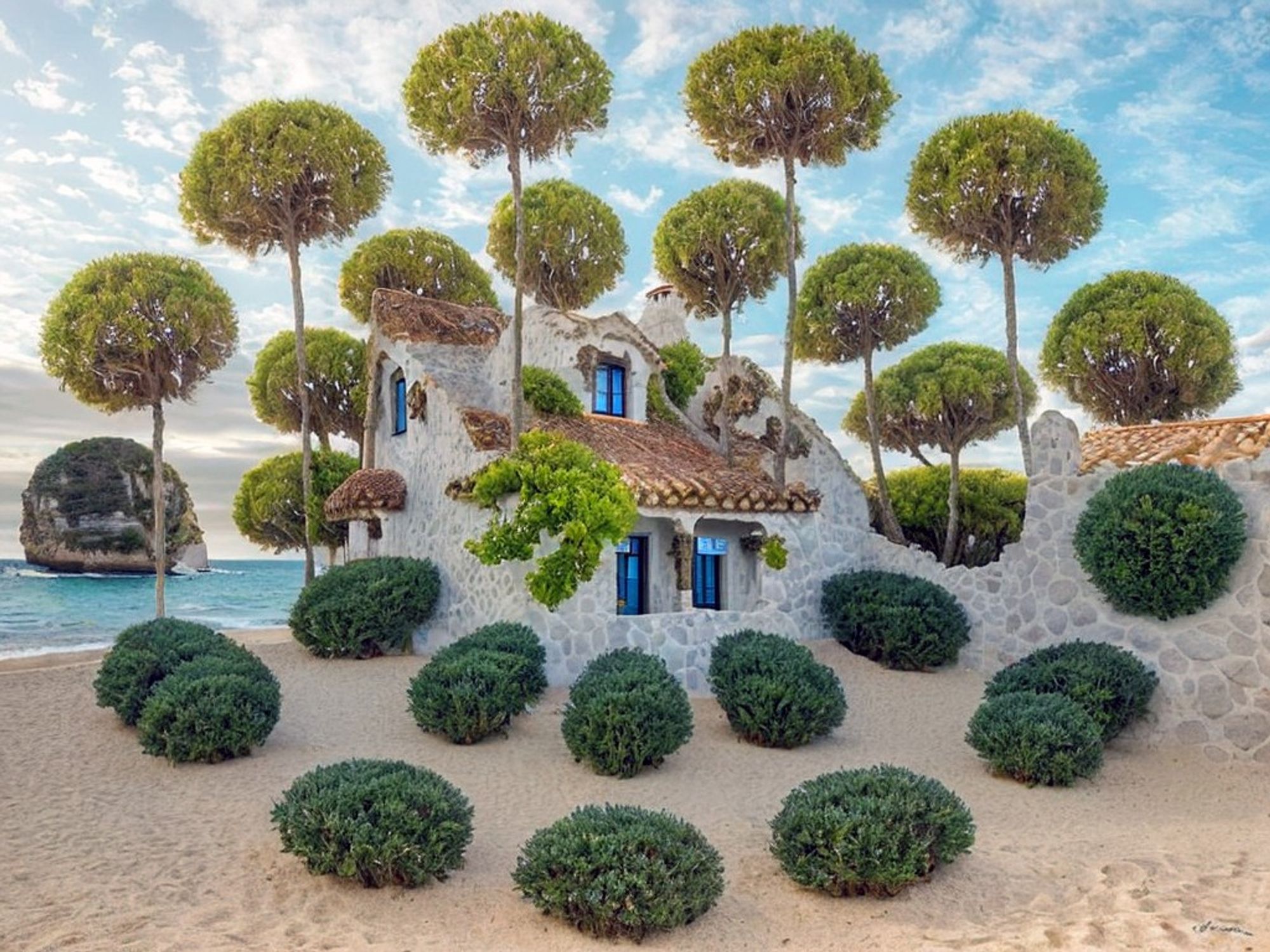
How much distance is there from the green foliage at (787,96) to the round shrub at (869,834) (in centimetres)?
1618

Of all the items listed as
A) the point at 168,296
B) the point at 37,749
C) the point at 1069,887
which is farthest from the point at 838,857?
the point at 168,296

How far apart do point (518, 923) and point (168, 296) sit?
2273 cm

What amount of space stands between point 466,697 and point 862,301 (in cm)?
1837

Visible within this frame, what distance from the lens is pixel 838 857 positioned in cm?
829

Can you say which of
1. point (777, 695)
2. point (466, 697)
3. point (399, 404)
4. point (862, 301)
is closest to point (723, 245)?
point (862, 301)

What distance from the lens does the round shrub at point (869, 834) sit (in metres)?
8.26

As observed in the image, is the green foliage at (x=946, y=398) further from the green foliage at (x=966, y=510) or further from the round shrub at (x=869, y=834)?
the round shrub at (x=869, y=834)

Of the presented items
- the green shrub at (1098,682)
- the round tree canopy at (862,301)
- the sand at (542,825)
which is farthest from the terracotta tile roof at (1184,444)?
the round tree canopy at (862,301)

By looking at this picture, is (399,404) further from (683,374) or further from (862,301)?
(862,301)

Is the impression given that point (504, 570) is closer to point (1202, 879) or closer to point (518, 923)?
point (518, 923)

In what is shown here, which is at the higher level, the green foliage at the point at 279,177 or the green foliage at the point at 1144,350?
the green foliage at the point at 279,177

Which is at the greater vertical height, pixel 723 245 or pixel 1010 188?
pixel 1010 188

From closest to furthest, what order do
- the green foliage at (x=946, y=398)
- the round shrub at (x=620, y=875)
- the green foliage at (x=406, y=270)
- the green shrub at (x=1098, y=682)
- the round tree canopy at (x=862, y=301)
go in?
the round shrub at (x=620, y=875) → the green shrub at (x=1098, y=682) → the round tree canopy at (x=862, y=301) → the green foliage at (x=946, y=398) → the green foliage at (x=406, y=270)
